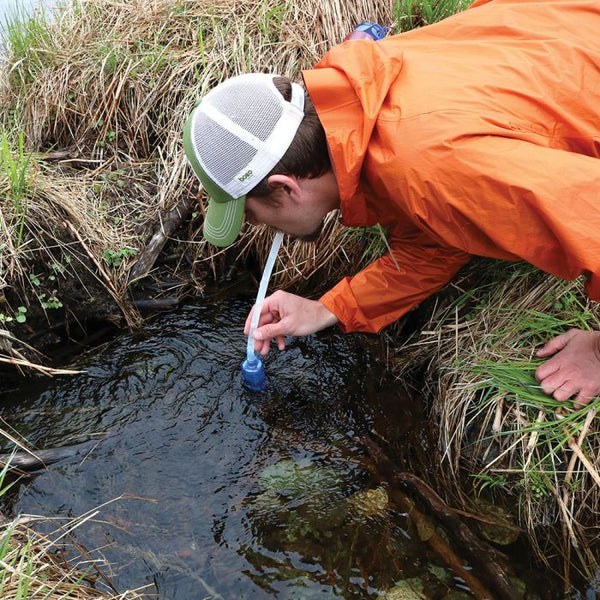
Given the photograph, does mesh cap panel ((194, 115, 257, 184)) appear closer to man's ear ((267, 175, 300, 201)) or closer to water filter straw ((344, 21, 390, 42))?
man's ear ((267, 175, 300, 201))

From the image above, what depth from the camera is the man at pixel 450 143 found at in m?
1.78

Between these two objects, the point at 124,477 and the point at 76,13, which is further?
the point at 76,13

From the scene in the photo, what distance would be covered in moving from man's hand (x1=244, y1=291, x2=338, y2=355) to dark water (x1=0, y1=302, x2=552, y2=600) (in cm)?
38

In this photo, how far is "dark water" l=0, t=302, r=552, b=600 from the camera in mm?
2117

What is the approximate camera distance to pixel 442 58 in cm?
205

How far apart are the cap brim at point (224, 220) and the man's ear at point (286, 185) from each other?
0.45 ft

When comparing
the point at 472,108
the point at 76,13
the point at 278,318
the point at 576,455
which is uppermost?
the point at 76,13

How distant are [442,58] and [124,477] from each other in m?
1.95

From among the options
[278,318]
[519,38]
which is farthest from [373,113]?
[278,318]

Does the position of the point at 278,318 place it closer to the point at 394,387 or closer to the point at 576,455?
the point at 394,387

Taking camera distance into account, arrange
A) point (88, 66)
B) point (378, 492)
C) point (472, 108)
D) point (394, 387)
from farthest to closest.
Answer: point (88, 66) < point (394, 387) < point (378, 492) < point (472, 108)

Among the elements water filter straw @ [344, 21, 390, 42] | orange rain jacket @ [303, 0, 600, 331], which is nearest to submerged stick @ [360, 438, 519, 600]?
orange rain jacket @ [303, 0, 600, 331]

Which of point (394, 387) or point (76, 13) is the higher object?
point (76, 13)

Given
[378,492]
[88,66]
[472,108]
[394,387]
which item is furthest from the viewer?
[88,66]
